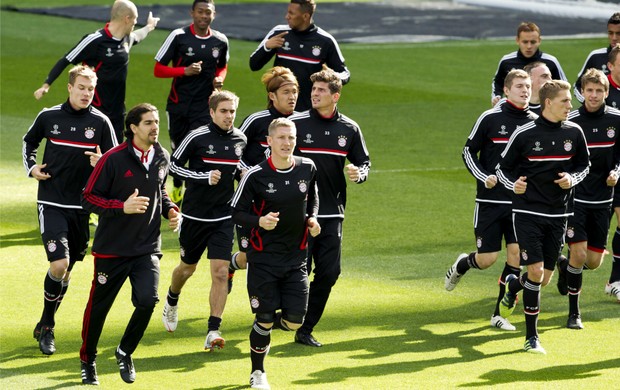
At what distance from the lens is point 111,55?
15023 millimetres

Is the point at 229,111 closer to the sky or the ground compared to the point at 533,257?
closer to the sky

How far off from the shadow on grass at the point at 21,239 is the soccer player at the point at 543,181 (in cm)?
604

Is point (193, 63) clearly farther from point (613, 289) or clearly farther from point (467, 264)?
point (613, 289)

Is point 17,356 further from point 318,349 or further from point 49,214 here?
point 318,349

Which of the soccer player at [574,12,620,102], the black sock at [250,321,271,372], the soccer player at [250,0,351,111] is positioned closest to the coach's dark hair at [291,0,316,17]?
the soccer player at [250,0,351,111]

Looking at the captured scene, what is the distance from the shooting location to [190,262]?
1127cm

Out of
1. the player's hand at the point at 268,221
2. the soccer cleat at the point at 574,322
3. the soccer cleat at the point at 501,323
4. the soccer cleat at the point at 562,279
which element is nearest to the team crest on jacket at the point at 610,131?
the soccer cleat at the point at 562,279

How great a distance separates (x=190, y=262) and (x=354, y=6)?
3014 centimetres

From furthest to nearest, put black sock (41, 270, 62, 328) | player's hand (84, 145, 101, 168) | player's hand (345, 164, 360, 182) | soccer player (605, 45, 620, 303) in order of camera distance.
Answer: soccer player (605, 45, 620, 303)
black sock (41, 270, 62, 328)
player's hand (345, 164, 360, 182)
player's hand (84, 145, 101, 168)

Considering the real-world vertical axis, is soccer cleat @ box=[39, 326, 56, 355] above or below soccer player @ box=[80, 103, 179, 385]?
below

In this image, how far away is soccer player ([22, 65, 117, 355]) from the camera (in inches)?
419

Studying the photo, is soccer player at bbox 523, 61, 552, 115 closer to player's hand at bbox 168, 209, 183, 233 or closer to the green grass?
the green grass

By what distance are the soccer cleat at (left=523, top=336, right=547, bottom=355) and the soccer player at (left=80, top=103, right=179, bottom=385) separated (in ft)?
10.7

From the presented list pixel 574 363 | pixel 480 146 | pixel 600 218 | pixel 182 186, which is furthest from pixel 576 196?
pixel 182 186
